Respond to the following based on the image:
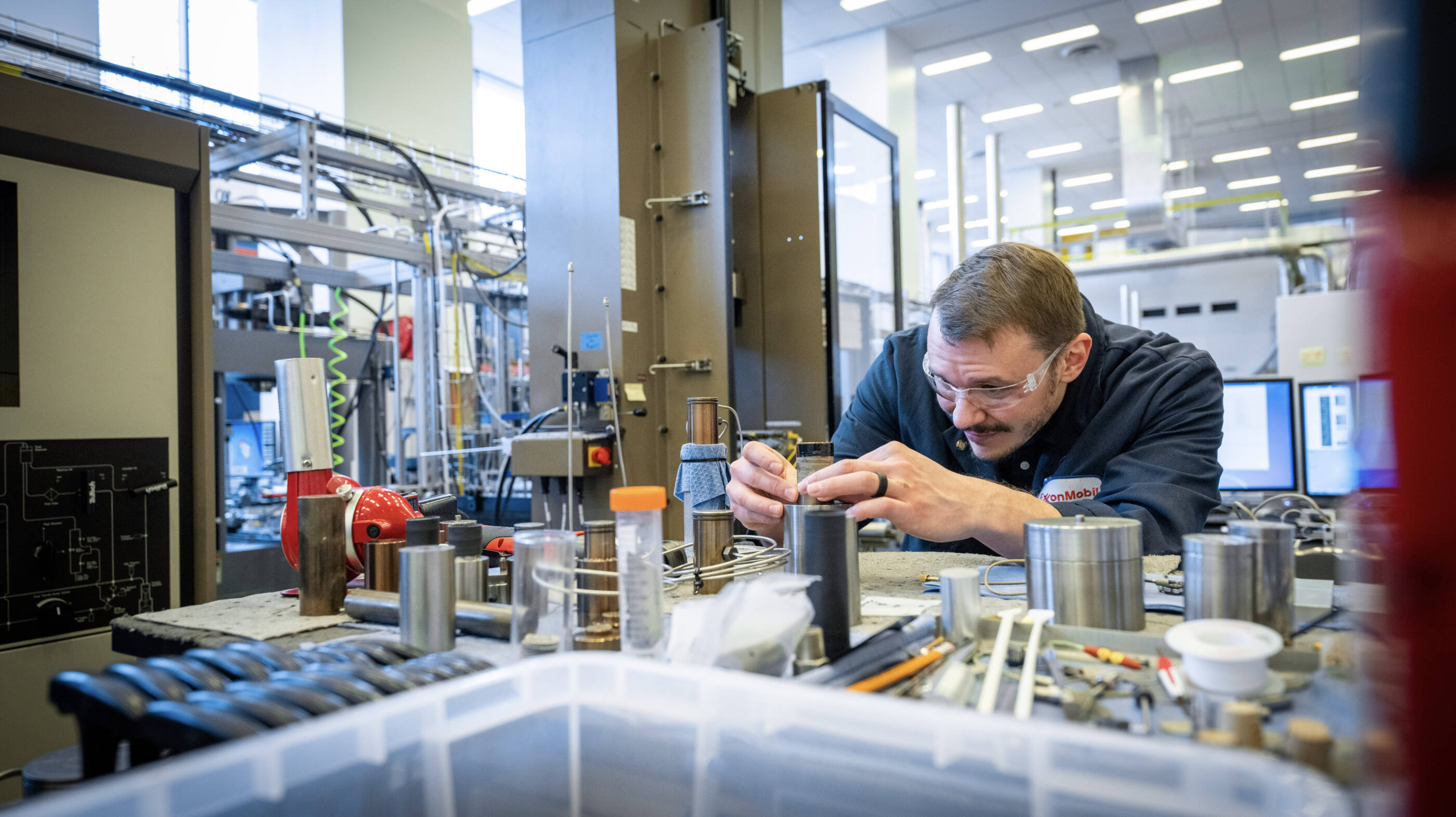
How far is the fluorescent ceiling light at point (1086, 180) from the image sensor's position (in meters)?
10.2

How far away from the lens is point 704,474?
1223mm

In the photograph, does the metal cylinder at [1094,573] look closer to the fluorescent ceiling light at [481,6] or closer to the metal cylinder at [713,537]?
the metal cylinder at [713,537]

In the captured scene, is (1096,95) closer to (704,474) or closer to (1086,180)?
(1086,180)

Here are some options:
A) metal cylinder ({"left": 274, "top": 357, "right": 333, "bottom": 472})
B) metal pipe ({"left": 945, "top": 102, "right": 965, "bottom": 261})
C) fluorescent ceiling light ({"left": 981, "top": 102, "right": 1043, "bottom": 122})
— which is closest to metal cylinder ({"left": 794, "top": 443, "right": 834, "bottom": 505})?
metal cylinder ({"left": 274, "top": 357, "right": 333, "bottom": 472})

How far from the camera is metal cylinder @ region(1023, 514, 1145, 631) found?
78cm

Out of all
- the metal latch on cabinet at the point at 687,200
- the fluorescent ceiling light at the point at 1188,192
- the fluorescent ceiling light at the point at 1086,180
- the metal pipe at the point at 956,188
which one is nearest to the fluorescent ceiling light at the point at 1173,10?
the metal pipe at the point at 956,188

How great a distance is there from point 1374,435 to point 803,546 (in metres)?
0.59

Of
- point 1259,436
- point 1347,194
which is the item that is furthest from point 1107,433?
point 1259,436

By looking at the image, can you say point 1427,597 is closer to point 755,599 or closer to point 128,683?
point 755,599

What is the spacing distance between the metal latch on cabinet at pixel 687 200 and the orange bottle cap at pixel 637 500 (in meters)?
2.28

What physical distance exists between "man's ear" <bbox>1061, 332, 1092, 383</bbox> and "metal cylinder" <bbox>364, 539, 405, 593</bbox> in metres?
1.09

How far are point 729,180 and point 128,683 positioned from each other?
2550 millimetres

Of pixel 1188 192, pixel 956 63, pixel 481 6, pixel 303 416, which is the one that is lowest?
pixel 303 416

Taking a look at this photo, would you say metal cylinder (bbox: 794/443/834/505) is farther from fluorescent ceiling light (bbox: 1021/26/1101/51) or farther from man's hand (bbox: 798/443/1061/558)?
fluorescent ceiling light (bbox: 1021/26/1101/51)
